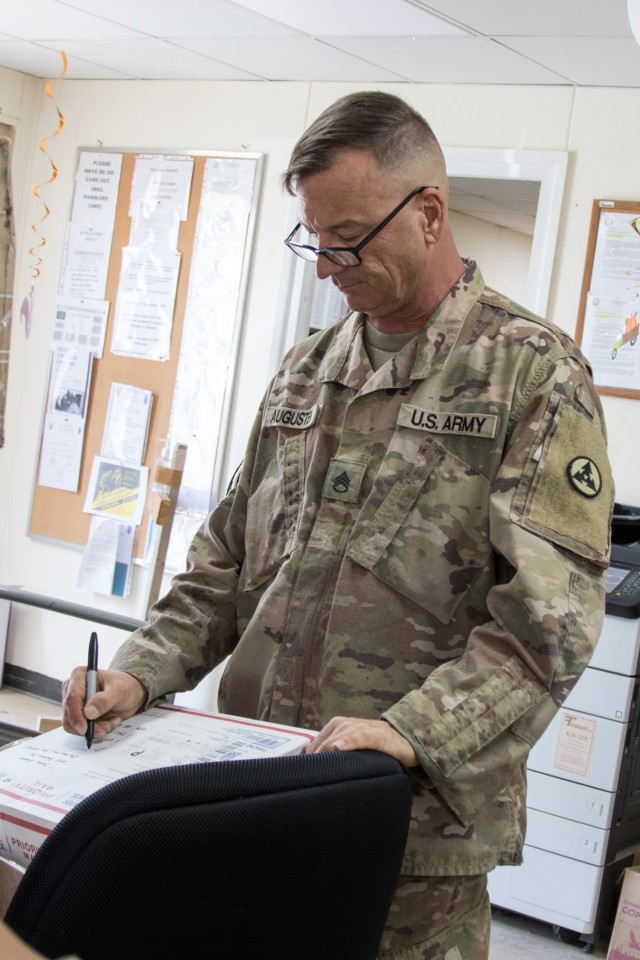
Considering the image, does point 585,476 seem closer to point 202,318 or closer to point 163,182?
point 202,318

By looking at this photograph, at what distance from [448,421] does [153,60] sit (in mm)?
3431

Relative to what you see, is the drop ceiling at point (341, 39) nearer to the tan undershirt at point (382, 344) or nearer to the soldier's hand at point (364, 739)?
the tan undershirt at point (382, 344)

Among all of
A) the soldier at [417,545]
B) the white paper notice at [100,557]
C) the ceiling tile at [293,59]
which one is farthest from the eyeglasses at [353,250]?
the white paper notice at [100,557]

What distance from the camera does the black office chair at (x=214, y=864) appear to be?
722 mm

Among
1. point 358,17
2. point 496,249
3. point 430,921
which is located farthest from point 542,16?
point 496,249

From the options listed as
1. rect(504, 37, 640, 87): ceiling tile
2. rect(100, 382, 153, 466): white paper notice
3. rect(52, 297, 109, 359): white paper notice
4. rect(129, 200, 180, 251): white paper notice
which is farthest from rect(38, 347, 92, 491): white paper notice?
rect(504, 37, 640, 87): ceiling tile

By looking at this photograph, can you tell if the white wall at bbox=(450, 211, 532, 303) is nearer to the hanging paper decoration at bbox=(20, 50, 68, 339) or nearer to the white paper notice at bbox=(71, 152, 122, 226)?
the white paper notice at bbox=(71, 152, 122, 226)

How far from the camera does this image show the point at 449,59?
11.9ft

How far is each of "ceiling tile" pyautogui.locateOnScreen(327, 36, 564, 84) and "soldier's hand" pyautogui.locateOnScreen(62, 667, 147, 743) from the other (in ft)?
8.68

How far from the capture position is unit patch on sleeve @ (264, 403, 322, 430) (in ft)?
4.85

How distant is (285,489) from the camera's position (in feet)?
4.84

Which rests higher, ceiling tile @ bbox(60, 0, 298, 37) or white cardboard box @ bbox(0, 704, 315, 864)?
ceiling tile @ bbox(60, 0, 298, 37)

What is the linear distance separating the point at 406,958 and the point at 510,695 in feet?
1.09

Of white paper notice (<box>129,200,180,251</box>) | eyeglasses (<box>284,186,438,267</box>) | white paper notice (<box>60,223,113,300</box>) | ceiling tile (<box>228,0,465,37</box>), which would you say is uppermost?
ceiling tile (<box>228,0,465,37</box>)
